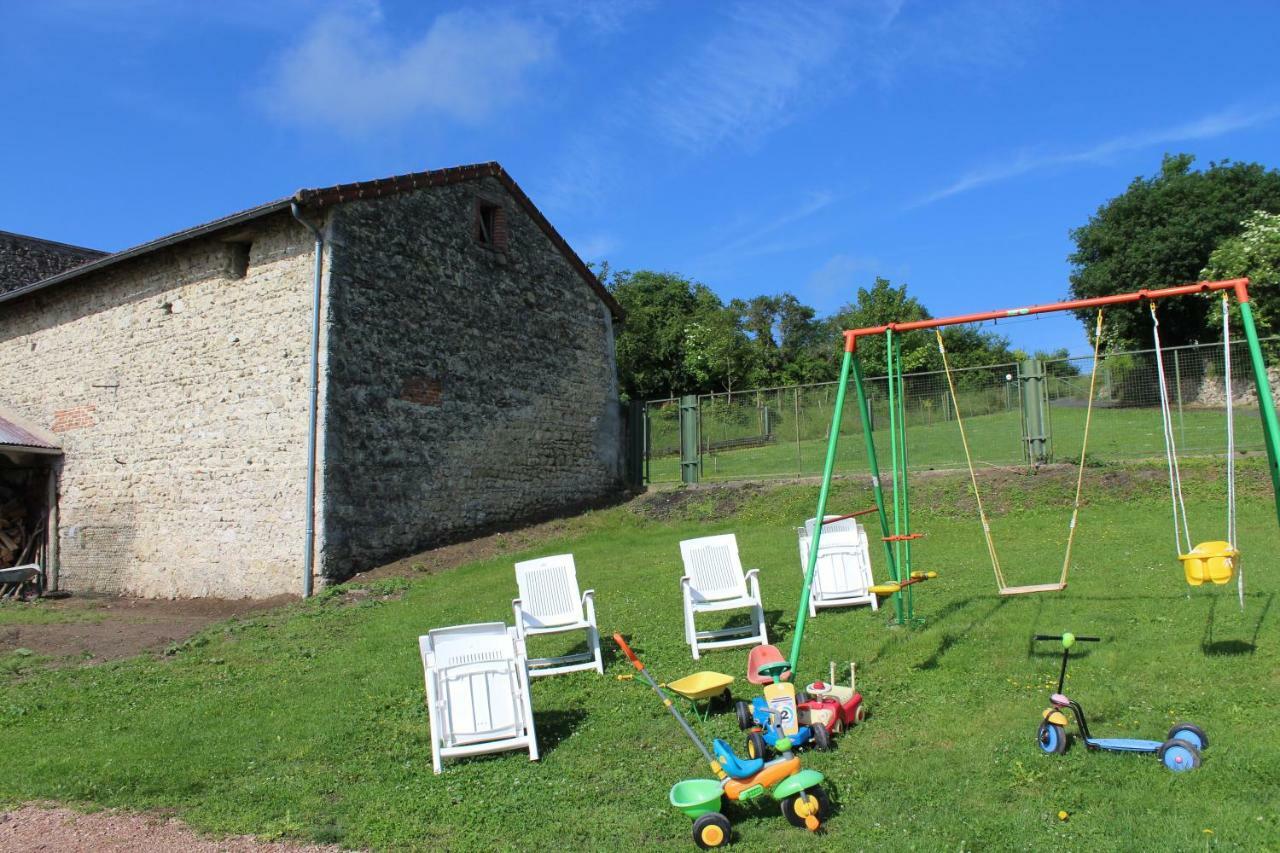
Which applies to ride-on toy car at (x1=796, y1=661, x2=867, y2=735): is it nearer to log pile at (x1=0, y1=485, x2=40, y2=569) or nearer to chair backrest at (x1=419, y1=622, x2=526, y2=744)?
chair backrest at (x1=419, y1=622, x2=526, y2=744)

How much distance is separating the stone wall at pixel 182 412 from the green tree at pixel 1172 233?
2523 cm

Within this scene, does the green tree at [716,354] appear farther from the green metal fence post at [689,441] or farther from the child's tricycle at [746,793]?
the child's tricycle at [746,793]

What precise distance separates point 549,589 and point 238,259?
348 inches

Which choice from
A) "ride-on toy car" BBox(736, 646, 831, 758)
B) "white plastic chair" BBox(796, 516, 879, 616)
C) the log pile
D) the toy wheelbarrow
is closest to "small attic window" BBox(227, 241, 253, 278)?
the log pile

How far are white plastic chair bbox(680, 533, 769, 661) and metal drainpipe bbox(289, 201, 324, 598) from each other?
6297 mm

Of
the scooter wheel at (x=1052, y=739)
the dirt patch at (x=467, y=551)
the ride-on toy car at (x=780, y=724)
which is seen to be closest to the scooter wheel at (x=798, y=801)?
the ride-on toy car at (x=780, y=724)

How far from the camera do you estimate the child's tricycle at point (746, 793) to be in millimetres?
3844

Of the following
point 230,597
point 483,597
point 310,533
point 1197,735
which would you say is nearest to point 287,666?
point 483,597

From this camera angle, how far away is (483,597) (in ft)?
34.1

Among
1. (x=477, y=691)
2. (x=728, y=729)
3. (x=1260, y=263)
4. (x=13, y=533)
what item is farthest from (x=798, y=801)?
(x=1260, y=263)

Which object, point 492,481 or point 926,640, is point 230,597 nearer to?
point 492,481

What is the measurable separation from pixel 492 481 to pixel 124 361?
6.45m

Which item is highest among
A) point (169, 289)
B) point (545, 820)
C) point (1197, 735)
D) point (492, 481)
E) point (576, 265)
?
point (576, 265)

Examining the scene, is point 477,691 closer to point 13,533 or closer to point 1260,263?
point 13,533
